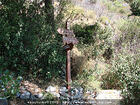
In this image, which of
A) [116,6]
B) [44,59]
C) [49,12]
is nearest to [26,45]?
[44,59]

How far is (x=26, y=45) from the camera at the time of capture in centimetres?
334

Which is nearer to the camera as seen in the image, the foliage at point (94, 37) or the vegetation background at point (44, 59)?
the vegetation background at point (44, 59)

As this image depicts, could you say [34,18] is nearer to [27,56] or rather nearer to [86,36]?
[27,56]

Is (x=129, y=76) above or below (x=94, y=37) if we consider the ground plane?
below

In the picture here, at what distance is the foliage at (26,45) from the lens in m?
3.23

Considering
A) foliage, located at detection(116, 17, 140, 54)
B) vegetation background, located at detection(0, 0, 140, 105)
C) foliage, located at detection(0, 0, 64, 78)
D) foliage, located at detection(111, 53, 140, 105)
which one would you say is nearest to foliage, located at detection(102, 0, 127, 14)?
foliage, located at detection(116, 17, 140, 54)

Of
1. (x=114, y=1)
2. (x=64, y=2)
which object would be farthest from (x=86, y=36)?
(x=114, y=1)

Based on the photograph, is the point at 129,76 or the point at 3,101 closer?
the point at 3,101

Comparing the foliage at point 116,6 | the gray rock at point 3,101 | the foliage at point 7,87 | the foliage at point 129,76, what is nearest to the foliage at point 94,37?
the foliage at point 129,76

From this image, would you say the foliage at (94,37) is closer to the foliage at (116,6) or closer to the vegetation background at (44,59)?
the vegetation background at (44,59)

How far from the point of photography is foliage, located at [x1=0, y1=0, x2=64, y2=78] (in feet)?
10.6

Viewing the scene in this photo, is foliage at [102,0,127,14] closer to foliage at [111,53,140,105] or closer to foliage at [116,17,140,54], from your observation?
foliage at [116,17,140,54]

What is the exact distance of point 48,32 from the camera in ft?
11.9

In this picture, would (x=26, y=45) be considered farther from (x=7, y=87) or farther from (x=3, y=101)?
(x=3, y=101)
